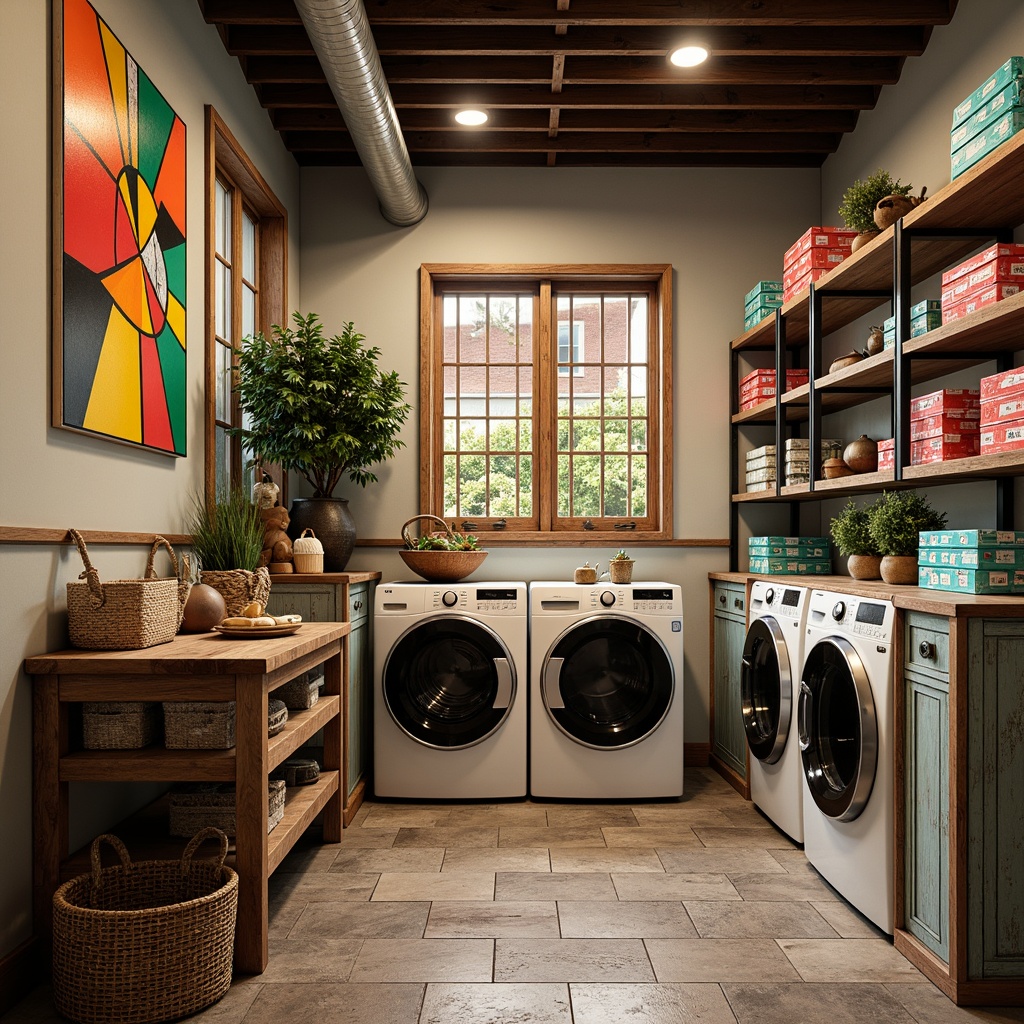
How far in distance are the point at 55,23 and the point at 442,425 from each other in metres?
2.57

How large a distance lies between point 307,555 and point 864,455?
2.08m

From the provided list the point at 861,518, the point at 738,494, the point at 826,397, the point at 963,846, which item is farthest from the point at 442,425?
the point at 963,846

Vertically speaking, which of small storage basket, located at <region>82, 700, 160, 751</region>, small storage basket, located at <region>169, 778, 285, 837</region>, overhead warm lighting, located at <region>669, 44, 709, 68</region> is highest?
overhead warm lighting, located at <region>669, 44, 709, 68</region>

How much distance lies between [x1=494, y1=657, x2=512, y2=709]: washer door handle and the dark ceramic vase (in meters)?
0.78

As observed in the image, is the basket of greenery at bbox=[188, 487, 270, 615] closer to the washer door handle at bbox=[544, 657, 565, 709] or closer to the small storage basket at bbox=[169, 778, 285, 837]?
the small storage basket at bbox=[169, 778, 285, 837]

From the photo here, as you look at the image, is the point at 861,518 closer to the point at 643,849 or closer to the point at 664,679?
the point at 664,679

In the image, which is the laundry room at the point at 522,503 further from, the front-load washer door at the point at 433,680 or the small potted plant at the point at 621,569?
the small potted plant at the point at 621,569

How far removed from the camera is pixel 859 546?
309cm

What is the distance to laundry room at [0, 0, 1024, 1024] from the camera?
202 cm

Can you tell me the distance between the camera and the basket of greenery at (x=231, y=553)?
109 inches

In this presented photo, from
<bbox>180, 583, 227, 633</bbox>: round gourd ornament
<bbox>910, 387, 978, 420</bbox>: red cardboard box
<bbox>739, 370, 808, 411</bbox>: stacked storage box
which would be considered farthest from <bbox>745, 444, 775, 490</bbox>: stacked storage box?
<bbox>180, 583, 227, 633</bbox>: round gourd ornament

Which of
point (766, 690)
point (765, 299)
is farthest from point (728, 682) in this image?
Result: point (765, 299)

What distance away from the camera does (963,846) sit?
200cm

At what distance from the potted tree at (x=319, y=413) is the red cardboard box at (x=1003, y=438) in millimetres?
2176
